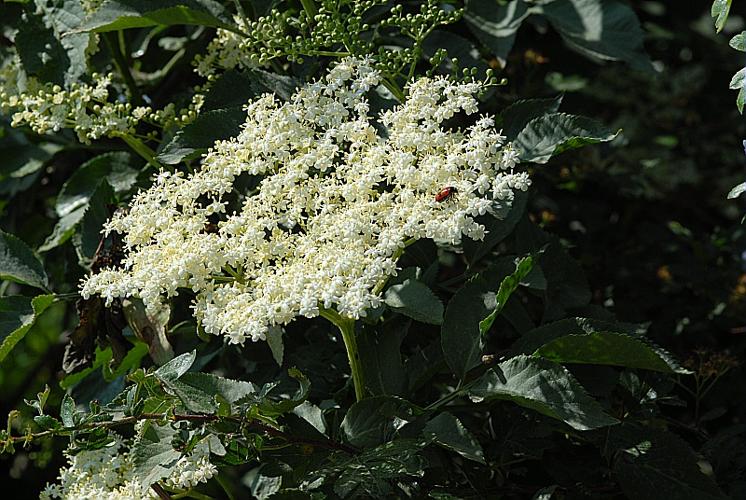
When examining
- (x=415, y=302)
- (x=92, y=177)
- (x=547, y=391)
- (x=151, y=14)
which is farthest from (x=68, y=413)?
(x=92, y=177)

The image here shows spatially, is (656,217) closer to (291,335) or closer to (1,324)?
(291,335)

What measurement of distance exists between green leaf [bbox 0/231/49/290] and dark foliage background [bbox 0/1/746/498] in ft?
0.29

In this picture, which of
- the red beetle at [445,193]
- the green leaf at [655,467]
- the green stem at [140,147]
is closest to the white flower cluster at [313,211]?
the red beetle at [445,193]

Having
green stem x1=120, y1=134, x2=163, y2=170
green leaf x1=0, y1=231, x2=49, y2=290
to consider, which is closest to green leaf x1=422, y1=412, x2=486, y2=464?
green stem x1=120, y1=134, x2=163, y2=170

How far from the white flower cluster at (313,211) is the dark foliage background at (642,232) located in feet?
0.90

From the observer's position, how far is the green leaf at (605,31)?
150 centimetres

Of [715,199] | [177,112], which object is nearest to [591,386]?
[177,112]

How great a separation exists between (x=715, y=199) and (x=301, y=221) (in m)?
1.78

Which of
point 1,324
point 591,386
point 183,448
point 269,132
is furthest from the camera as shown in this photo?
point 1,324

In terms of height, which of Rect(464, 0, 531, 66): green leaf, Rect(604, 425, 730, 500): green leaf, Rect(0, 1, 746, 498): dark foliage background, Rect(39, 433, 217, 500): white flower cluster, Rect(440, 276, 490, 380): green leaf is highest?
Rect(464, 0, 531, 66): green leaf

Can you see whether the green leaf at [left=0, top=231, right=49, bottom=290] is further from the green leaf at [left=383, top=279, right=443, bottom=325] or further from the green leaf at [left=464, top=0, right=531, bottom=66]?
the green leaf at [left=464, top=0, right=531, bottom=66]

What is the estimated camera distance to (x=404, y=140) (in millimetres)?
1044

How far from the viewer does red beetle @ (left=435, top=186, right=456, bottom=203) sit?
39.7 inches

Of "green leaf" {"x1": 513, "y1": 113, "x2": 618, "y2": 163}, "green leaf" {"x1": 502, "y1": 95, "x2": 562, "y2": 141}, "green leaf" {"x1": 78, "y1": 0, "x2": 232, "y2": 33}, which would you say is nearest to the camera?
"green leaf" {"x1": 513, "y1": 113, "x2": 618, "y2": 163}
